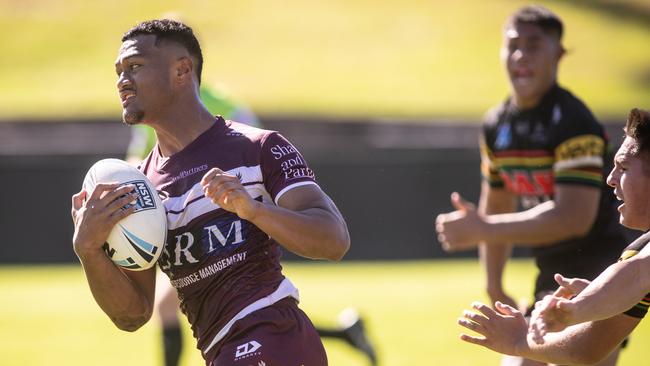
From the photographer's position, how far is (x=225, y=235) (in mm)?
4918

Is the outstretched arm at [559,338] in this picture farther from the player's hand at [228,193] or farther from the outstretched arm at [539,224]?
the outstretched arm at [539,224]

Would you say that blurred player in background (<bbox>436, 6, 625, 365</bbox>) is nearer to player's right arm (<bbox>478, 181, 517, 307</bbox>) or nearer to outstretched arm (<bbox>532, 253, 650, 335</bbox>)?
player's right arm (<bbox>478, 181, 517, 307</bbox>)

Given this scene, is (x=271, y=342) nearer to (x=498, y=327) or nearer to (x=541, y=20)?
(x=498, y=327)

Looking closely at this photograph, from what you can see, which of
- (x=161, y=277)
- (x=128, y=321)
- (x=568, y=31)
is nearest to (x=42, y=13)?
(x=568, y=31)

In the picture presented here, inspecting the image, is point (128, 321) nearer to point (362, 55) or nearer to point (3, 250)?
point (3, 250)

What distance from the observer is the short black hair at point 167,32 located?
200 inches

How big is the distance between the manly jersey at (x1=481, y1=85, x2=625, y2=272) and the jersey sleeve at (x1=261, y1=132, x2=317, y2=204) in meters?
2.32

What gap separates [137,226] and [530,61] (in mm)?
3030

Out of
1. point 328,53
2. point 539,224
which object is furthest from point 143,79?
point 328,53

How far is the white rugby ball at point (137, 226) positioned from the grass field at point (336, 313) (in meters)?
5.22

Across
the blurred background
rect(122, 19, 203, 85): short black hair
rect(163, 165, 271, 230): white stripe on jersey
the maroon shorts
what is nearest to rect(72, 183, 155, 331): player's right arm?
rect(163, 165, 271, 230): white stripe on jersey

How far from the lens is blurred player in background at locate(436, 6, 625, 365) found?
667cm

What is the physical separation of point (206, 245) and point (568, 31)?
99.3 ft

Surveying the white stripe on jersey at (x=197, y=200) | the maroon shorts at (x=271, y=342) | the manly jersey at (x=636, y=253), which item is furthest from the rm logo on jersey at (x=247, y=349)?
the manly jersey at (x=636, y=253)
